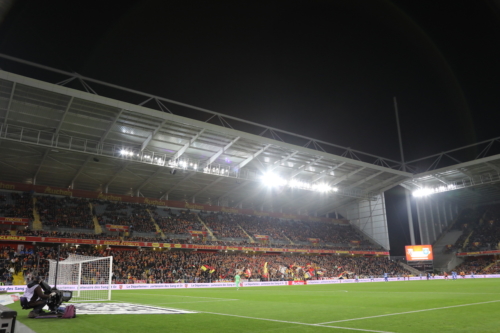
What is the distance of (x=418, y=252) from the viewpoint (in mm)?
50250

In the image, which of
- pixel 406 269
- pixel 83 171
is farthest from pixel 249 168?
pixel 406 269

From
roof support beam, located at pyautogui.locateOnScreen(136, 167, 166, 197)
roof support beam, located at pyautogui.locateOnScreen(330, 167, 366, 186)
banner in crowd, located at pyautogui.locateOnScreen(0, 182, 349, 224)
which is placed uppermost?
roof support beam, located at pyautogui.locateOnScreen(330, 167, 366, 186)

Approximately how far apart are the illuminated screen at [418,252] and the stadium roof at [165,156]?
8.63 m

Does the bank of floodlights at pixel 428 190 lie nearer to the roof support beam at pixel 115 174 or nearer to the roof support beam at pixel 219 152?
the roof support beam at pixel 219 152

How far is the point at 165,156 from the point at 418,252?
37600mm

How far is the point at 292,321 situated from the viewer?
820 centimetres

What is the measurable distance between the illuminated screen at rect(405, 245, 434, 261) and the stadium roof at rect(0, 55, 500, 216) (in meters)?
8.63

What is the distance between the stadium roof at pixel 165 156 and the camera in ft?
92.6

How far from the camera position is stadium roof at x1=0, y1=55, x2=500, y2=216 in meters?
28.2

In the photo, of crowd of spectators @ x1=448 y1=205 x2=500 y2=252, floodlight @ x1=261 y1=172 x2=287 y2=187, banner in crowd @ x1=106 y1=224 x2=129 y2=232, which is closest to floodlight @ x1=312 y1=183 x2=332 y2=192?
floodlight @ x1=261 y1=172 x2=287 y2=187

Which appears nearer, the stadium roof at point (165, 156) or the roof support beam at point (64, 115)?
the roof support beam at point (64, 115)

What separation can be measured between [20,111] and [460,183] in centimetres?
5555

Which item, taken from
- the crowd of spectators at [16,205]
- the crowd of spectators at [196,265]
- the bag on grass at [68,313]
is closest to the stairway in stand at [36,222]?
the crowd of spectators at [16,205]

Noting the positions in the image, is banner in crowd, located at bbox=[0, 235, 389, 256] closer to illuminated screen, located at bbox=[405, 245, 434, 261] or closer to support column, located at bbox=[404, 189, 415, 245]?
illuminated screen, located at bbox=[405, 245, 434, 261]
